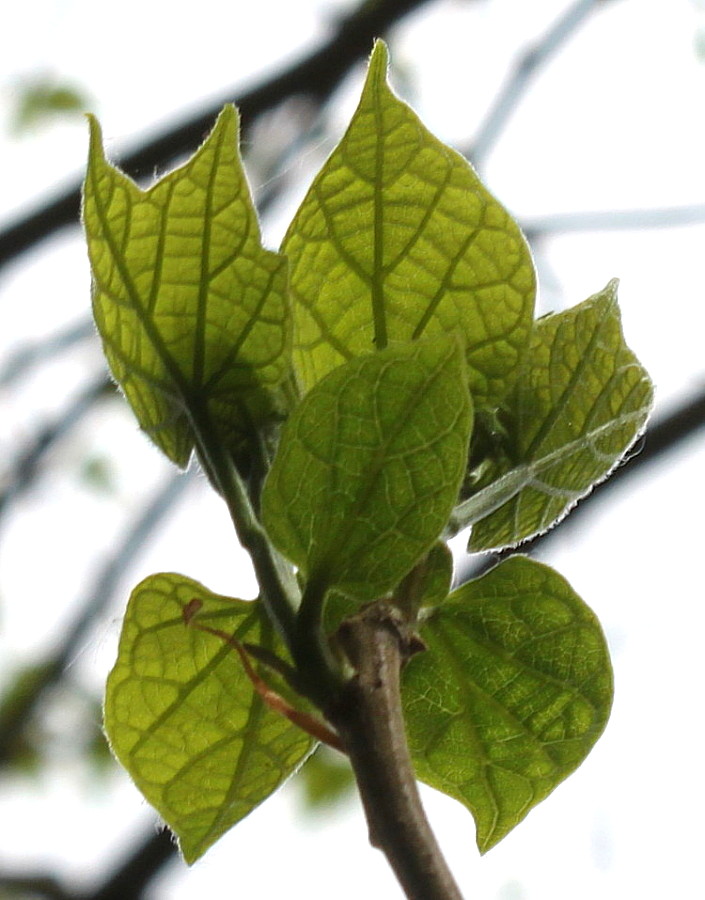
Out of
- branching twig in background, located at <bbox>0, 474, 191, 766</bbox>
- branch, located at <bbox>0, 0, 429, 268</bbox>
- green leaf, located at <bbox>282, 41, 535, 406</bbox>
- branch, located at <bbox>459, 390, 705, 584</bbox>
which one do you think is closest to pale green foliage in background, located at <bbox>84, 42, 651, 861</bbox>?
green leaf, located at <bbox>282, 41, 535, 406</bbox>

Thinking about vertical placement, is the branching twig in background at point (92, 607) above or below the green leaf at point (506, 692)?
above

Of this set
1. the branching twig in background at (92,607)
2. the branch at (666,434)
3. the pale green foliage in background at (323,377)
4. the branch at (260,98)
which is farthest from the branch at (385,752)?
the branching twig in background at (92,607)

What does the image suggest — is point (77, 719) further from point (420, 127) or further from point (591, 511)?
point (420, 127)

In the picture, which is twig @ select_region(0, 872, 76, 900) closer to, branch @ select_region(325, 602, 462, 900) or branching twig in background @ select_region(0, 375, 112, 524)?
branching twig in background @ select_region(0, 375, 112, 524)

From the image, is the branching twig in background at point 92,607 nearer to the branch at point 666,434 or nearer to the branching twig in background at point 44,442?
the branching twig in background at point 44,442

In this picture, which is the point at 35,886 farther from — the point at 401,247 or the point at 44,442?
the point at 401,247

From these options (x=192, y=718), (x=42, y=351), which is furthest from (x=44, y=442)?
(x=192, y=718)

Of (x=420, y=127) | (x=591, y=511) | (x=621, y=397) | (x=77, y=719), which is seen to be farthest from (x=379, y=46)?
(x=77, y=719)
